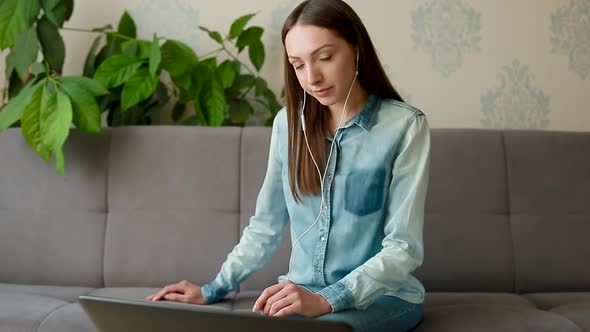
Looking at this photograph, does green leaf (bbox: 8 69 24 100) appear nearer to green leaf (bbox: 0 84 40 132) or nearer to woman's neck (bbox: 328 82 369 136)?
green leaf (bbox: 0 84 40 132)

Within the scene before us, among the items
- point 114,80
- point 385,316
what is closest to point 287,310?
point 385,316

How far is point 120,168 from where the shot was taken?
2.07m

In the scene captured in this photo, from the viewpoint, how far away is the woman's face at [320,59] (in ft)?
4.63

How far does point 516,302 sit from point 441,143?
481 mm

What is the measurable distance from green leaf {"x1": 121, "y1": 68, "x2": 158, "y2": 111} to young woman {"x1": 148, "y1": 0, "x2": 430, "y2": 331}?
0.61 m

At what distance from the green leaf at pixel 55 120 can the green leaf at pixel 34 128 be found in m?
0.01

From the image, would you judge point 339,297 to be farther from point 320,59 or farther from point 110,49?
point 110,49

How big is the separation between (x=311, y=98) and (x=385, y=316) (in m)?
0.49

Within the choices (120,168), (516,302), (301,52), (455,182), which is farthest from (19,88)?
(516,302)

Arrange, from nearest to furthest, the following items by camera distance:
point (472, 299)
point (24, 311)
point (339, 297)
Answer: point (339, 297)
point (24, 311)
point (472, 299)

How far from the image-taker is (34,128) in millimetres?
1959

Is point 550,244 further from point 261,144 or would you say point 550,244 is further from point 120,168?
point 120,168

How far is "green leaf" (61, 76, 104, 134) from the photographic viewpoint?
2000 millimetres

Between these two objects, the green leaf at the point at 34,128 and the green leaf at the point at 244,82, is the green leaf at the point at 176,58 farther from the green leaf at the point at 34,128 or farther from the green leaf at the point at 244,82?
the green leaf at the point at 34,128
